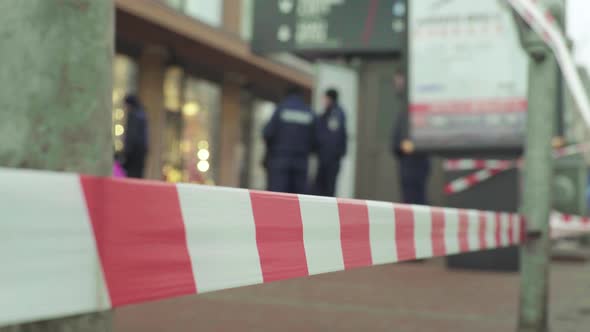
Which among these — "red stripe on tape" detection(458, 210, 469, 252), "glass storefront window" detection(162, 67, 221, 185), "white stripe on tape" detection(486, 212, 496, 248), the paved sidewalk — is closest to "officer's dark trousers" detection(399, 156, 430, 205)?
the paved sidewalk

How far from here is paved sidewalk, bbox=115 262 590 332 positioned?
3.58 m

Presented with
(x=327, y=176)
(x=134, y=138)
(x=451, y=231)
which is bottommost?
(x=327, y=176)

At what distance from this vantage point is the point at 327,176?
9.66m

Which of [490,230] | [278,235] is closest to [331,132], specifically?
[490,230]

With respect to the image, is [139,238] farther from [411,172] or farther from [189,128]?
[189,128]

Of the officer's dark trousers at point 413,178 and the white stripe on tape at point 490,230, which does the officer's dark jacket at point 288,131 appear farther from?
the white stripe on tape at point 490,230

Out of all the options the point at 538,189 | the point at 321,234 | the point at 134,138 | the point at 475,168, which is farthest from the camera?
the point at 134,138

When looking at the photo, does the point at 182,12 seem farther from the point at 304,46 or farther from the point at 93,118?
the point at 93,118

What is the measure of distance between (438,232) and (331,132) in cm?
687

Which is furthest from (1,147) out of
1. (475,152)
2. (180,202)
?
(475,152)

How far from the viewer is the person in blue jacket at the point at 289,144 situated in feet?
28.5

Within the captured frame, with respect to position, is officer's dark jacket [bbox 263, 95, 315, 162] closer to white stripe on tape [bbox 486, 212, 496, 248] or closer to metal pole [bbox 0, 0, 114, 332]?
white stripe on tape [bbox 486, 212, 496, 248]

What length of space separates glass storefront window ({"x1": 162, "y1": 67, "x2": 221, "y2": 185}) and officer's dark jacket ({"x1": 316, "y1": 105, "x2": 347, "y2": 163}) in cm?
865

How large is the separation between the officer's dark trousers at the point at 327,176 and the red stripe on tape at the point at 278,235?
7961mm
